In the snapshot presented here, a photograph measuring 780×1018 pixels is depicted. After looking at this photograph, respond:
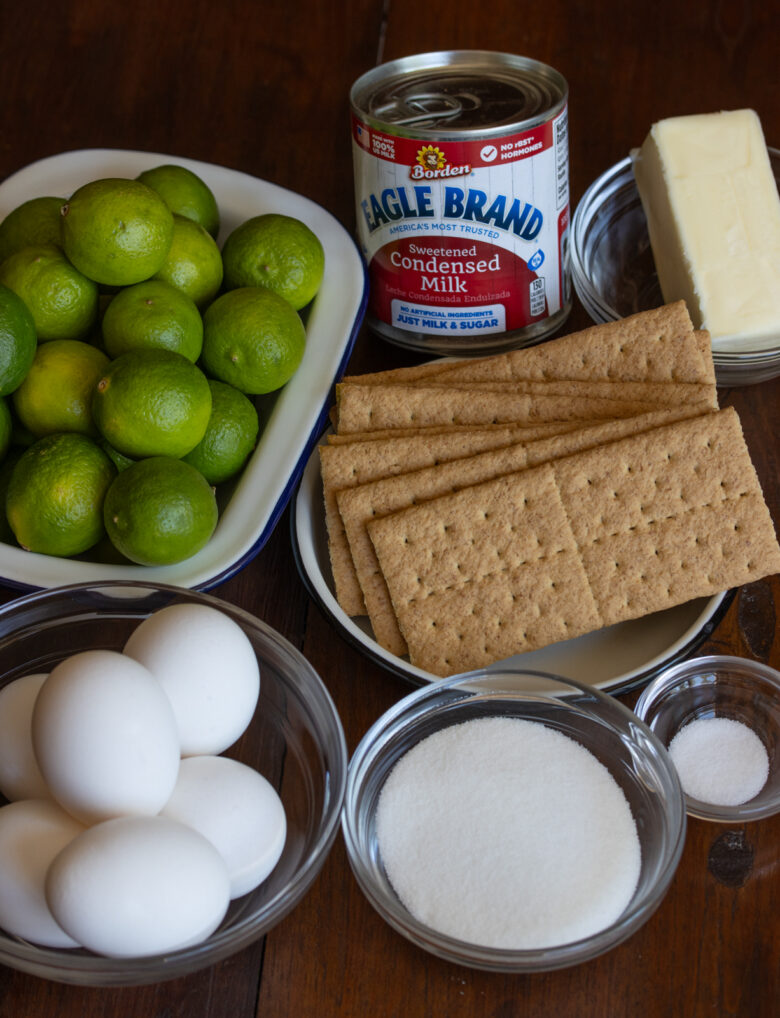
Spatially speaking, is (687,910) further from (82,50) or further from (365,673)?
(82,50)

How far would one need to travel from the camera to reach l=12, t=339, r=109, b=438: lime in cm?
98

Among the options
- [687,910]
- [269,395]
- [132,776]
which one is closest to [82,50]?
[269,395]

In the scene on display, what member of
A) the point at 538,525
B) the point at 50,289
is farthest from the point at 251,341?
the point at 538,525

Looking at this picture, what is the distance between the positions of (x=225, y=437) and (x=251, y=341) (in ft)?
0.33

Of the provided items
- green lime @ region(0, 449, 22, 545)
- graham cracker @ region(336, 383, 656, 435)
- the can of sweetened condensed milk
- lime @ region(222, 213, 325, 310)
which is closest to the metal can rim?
the can of sweetened condensed milk

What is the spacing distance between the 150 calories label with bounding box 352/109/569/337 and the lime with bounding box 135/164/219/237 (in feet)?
0.61

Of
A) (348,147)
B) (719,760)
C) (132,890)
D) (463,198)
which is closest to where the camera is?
(132,890)

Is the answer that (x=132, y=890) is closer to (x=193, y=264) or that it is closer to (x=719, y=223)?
(x=193, y=264)

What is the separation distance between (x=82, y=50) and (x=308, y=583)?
1.14m

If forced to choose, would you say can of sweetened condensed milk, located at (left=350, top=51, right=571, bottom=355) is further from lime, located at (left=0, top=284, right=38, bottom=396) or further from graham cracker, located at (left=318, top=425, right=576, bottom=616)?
lime, located at (left=0, top=284, right=38, bottom=396)

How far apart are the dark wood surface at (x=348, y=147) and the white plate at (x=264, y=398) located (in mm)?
90

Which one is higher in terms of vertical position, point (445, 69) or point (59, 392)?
point (445, 69)

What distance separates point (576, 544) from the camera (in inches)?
36.5

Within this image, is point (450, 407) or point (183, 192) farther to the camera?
point (183, 192)
